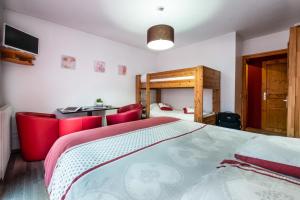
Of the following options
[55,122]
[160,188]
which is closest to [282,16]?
[160,188]

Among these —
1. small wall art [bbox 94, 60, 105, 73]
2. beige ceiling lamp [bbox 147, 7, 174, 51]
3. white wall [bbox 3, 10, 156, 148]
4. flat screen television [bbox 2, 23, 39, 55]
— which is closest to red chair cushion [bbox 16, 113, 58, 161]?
white wall [bbox 3, 10, 156, 148]

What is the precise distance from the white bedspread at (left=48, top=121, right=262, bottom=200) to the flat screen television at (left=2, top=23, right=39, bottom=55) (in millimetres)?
2331

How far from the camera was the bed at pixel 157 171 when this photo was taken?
1.79 feet

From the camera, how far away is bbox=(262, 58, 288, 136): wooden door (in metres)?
3.73

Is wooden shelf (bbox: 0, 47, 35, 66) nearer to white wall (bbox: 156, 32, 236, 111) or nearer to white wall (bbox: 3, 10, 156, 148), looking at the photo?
white wall (bbox: 3, 10, 156, 148)

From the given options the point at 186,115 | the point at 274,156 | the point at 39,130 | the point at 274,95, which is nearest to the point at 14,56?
the point at 39,130

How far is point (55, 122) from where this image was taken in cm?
218

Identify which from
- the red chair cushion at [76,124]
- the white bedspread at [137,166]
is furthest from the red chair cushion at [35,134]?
the white bedspread at [137,166]

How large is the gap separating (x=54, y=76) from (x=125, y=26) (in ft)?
5.78

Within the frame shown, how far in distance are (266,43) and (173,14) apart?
2476 mm

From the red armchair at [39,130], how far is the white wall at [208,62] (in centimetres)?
284

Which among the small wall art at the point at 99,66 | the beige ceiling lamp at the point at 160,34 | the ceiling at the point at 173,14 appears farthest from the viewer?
the small wall art at the point at 99,66

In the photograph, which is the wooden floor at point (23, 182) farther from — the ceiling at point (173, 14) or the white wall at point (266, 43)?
the white wall at point (266, 43)

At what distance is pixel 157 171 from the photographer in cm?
73
